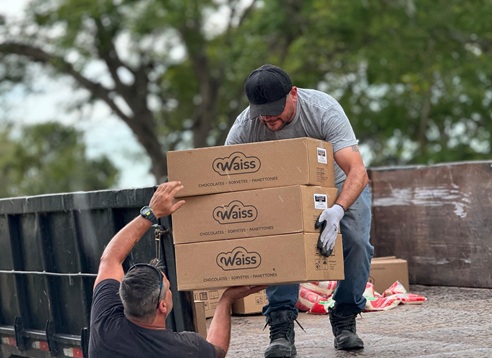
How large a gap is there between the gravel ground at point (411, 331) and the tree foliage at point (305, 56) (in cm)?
1724

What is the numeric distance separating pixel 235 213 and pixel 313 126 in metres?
0.76

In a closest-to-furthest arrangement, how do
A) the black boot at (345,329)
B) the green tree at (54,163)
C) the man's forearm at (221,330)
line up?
the man's forearm at (221,330)
the black boot at (345,329)
the green tree at (54,163)

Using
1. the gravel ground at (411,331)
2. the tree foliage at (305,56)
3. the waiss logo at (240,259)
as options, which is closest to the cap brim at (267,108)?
the waiss logo at (240,259)

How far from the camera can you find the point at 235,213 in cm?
562

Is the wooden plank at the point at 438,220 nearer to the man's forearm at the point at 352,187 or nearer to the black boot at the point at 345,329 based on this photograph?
the black boot at the point at 345,329

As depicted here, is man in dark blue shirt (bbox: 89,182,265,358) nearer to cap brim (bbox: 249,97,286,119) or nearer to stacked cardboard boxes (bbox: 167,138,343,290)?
stacked cardboard boxes (bbox: 167,138,343,290)

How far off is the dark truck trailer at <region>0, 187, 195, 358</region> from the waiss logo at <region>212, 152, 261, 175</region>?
427 millimetres

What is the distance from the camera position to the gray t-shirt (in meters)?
6.08

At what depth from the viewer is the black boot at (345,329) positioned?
20.5ft

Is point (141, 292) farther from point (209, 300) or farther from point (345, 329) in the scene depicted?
point (209, 300)

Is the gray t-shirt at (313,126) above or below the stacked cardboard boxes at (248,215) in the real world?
above

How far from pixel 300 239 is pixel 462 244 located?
3.39 m

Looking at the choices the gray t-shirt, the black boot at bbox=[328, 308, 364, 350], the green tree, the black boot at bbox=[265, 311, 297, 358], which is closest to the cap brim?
the gray t-shirt

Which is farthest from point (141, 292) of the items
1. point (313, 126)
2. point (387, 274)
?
point (387, 274)
